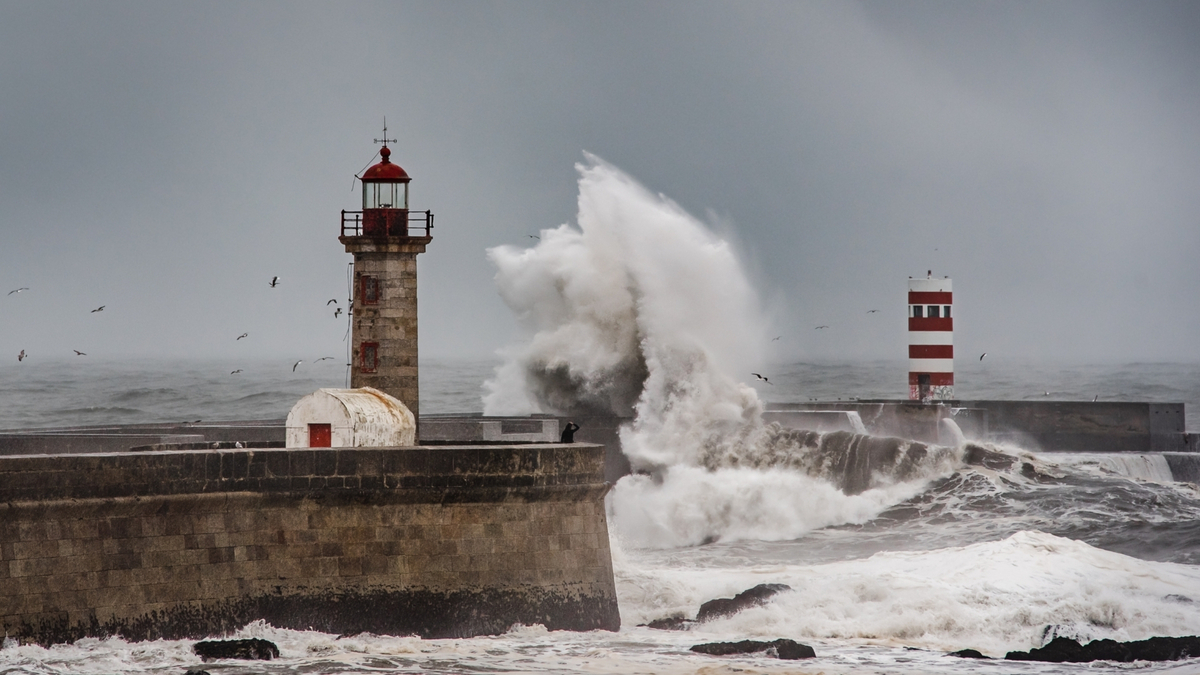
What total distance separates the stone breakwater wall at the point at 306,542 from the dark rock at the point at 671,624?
553 millimetres

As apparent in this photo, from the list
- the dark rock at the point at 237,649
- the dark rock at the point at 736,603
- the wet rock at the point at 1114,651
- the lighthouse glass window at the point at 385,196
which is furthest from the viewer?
the lighthouse glass window at the point at 385,196

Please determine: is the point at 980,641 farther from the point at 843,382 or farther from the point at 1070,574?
the point at 843,382

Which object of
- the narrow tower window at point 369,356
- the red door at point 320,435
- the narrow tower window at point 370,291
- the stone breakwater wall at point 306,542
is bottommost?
the stone breakwater wall at point 306,542

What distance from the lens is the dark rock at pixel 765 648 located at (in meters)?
10.6

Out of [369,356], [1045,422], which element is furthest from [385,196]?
[1045,422]

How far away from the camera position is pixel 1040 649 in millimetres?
10766

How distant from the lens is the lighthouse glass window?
13.2 metres

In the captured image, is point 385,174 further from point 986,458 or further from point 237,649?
point 986,458

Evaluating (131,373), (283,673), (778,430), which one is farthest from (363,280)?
(131,373)

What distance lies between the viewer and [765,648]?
10.8 metres

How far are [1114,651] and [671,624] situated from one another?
342 centimetres

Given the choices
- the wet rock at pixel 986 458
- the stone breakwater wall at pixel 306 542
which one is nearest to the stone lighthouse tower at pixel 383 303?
the stone breakwater wall at pixel 306 542

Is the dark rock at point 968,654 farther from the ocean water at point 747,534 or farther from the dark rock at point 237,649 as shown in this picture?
the dark rock at point 237,649

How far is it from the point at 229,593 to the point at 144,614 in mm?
591
